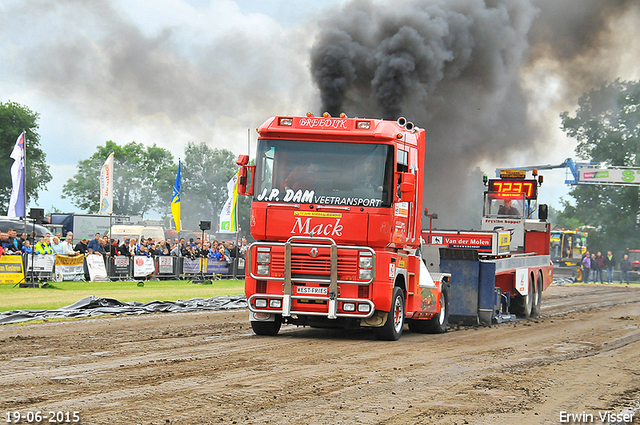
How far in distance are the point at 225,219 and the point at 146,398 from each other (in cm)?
3290

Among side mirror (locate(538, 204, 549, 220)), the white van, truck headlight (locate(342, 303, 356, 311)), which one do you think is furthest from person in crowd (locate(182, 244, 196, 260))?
truck headlight (locate(342, 303, 356, 311))

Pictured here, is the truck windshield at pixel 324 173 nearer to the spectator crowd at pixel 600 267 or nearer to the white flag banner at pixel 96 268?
the white flag banner at pixel 96 268

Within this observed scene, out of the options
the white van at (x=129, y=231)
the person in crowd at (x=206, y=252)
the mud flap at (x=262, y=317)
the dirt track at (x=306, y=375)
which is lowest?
the dirt track at (x=306, y=375)

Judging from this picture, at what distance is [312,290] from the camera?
11305 millimetres

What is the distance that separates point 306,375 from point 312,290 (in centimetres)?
336

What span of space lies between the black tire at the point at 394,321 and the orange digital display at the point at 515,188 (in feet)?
30.8

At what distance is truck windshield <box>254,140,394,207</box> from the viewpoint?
1125cm

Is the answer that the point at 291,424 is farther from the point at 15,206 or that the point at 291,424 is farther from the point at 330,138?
the point at 15,206

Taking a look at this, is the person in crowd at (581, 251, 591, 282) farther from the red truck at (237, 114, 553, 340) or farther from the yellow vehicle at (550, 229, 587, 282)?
the red truck at (237, 114, 553, 340)

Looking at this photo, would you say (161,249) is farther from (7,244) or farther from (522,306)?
(522,306)

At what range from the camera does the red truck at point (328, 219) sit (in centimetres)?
1119

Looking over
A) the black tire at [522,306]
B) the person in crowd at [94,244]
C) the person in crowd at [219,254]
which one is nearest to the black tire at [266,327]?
the black tire at [522,306]

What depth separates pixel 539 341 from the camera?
12328mm

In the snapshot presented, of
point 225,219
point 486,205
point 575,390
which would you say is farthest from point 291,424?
point 225,219
